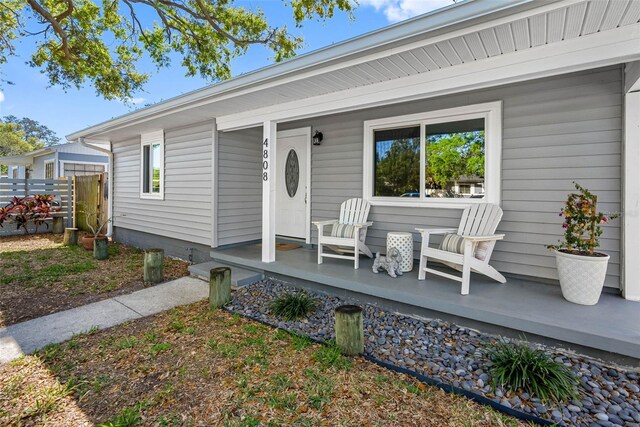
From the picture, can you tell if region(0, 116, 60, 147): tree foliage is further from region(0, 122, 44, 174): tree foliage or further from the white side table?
the white side table

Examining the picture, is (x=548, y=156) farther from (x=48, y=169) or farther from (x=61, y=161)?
(x=48, y=169)

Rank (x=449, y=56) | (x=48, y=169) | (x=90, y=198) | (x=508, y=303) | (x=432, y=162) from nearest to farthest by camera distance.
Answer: (x=449, y=56)
(x=508, y=303)
(x=432, y=162)
(x=90, y=198)
(x=48, y=169)

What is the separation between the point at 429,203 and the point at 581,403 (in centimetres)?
255

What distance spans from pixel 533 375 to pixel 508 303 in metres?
0.85

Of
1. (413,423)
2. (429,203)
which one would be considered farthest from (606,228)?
(413,423)

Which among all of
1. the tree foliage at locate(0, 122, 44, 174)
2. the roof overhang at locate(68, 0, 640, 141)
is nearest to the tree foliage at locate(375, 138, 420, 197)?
the roof overhang at locate(68, 0, 640, 141)

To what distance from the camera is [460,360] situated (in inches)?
97.3

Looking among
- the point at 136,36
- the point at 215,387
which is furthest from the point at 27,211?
the point at 215,387

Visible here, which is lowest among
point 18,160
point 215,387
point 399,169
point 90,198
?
point 215,387

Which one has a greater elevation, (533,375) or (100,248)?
(100,248)

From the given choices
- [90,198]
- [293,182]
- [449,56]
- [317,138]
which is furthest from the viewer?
[90,198]

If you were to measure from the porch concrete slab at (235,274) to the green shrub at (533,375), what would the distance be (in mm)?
2978

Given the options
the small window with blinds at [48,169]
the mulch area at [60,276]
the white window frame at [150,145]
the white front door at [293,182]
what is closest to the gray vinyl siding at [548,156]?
the white front door at [293,182]

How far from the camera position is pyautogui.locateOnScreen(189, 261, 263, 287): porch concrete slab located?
14.2 feet
